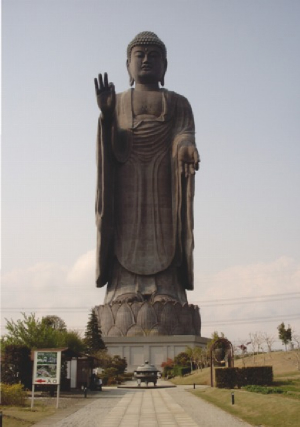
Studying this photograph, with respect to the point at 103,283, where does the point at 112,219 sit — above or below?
above

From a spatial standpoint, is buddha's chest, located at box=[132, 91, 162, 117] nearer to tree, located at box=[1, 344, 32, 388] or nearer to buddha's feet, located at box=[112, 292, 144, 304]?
buddha's feet, located at box=[112, 292, 144, 304]

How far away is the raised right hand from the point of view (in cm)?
2992

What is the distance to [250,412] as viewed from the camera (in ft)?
40.1

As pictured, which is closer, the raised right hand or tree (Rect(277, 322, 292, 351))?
the raised right hand

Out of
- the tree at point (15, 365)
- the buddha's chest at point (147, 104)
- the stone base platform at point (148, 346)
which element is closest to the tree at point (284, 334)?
the stone base platform at point (148, 346)

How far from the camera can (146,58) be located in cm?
3878

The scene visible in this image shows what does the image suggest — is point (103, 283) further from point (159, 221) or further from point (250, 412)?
point (250, 412)

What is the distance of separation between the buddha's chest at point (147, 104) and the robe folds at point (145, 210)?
33 cm

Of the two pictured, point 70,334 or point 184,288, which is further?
point 184,288

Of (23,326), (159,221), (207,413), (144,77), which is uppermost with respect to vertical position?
(144,77)

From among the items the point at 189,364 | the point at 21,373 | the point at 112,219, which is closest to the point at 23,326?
the point at 21,373

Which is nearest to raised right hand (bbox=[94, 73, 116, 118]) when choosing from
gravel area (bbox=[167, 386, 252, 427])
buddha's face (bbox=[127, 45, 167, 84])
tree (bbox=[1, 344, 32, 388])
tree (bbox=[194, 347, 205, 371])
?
buddha's face (bbox=[127, 45, 167, 84])

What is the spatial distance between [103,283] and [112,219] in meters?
4.28

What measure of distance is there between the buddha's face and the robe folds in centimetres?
188
